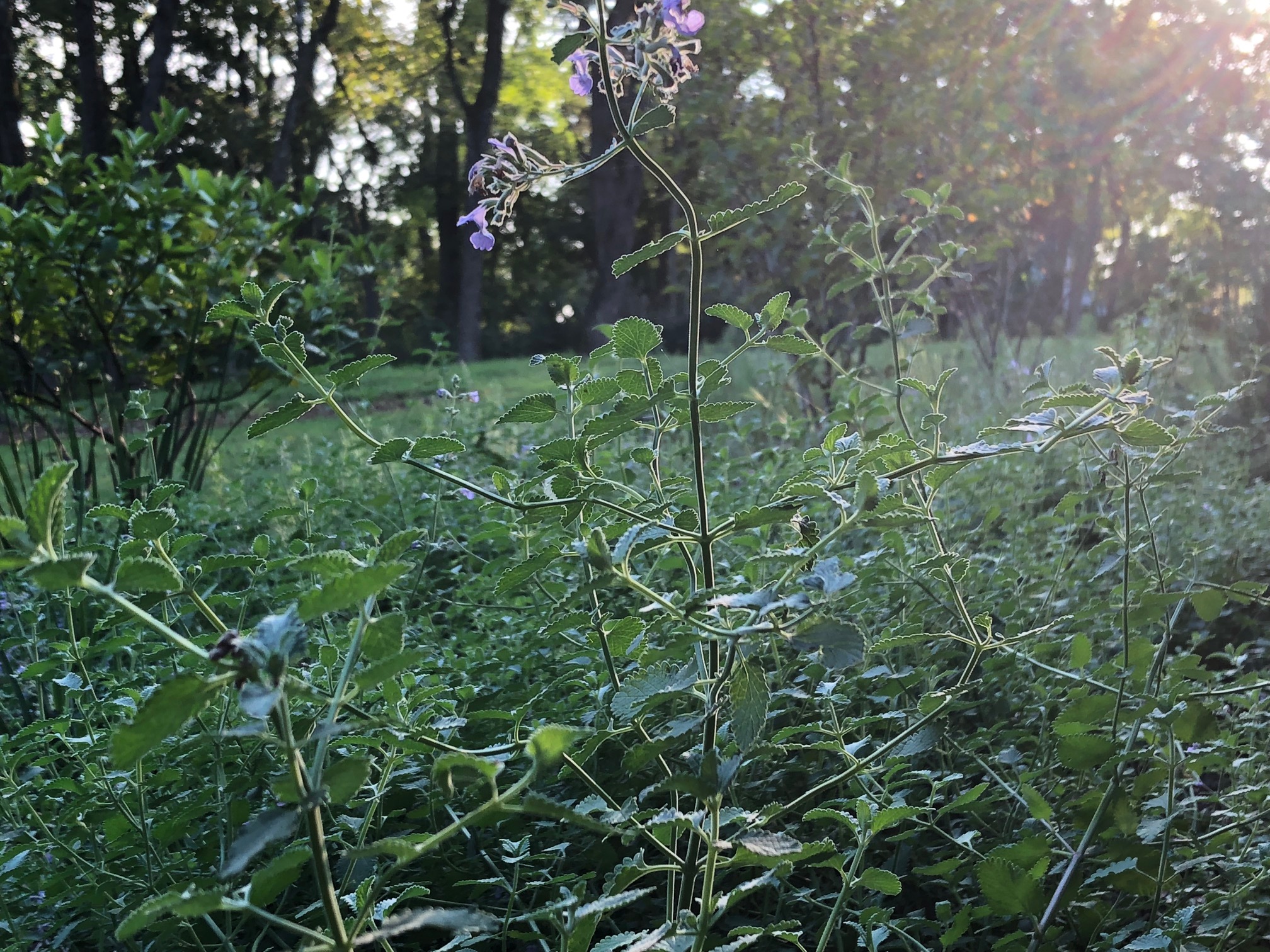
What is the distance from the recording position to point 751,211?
90 centimetres

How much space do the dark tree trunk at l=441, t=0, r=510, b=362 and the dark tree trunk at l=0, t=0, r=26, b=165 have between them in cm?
Result: 604

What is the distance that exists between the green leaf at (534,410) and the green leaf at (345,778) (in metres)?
0.44

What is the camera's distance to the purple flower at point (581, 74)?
111cm

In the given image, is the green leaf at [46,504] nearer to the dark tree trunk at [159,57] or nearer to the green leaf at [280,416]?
the green leaf at [280,416]

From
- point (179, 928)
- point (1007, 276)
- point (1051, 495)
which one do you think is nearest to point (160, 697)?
point (179, 928)

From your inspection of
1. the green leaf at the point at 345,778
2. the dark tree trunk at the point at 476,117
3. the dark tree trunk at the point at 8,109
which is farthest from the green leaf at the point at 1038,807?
the dark tree trunk at the point at 476,117

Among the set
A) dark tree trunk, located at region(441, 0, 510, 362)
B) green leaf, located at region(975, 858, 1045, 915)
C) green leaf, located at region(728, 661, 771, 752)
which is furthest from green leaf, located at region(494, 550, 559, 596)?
dark tree trunk, located at region(441, 0, 510, 362)

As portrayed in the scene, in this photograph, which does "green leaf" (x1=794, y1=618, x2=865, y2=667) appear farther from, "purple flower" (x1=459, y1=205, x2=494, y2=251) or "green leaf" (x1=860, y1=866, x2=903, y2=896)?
"purple flower" (x1=459, y1=205, x2=494, y2=251)

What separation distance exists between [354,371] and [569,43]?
40cm

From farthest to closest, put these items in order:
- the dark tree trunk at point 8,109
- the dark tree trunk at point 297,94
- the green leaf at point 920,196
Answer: the dark tree trunk at point 297,94, the dark tree trunk at point 8,109, the green leaf at point 920,196

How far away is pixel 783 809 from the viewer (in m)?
0.94

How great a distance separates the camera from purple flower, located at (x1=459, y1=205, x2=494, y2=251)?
112 centimetres

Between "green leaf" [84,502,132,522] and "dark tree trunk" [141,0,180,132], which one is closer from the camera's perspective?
"green leaf" [84,502,132,522]

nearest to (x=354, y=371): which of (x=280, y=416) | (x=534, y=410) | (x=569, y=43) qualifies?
(x=280, y=416)
